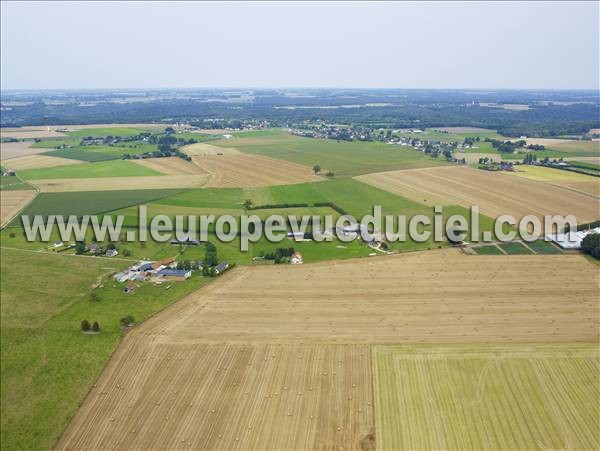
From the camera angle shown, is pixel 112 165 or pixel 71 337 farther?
pixel 112 165

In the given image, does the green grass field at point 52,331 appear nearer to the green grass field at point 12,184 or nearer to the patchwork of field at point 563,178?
the green grass field at point 12,184

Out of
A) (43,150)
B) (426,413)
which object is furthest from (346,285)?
(43,150)

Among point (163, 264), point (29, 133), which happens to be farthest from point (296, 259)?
point (29, 133)

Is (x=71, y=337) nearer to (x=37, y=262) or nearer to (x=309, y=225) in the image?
(x=37, y=262)

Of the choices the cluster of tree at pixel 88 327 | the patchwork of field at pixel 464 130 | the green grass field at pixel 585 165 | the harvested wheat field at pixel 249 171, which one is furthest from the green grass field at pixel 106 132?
the green grass field at pixel 585 165

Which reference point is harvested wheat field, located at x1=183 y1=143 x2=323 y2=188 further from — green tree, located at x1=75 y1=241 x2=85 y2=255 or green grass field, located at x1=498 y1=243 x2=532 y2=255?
green grass field, located at x1=498 y1=243 x2=532 y2=255

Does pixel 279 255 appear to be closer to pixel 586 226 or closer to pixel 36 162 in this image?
pixel 586 226
